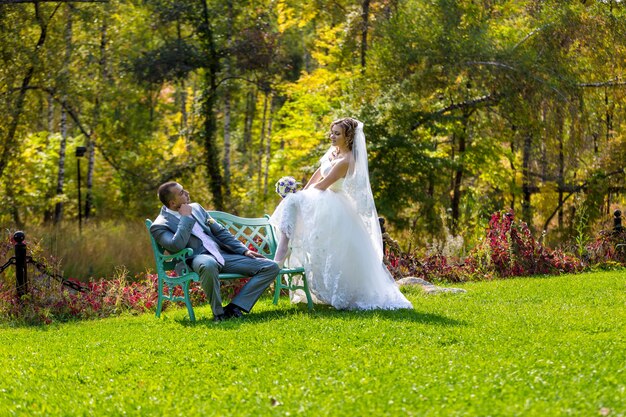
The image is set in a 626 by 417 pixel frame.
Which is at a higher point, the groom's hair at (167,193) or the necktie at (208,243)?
the groom's hair at (167,193)

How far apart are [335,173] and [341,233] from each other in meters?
0.64

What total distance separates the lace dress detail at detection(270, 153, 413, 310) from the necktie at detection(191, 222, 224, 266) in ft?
2.70

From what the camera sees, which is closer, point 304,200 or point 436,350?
point 436,350

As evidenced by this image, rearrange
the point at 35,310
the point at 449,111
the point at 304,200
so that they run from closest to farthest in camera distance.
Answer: the point at 304,200 → the point at 35,310 → the point at 449,111

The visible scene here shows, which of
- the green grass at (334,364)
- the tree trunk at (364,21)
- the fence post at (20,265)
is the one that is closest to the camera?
the green grass at (334,364)

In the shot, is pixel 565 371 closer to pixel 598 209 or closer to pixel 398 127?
pixel 398 127

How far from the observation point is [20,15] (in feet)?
52.0

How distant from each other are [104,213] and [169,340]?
16.2 metres

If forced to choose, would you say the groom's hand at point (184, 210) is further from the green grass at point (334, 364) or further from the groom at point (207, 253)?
the green grass at point (334, 364)

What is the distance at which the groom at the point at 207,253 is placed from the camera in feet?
27.0

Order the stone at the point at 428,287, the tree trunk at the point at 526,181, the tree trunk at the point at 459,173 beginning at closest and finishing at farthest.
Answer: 1. the stone at the point at 428,287
2. the tree trunk at the point at 459,173
3. the tree trunk at the point at 526,181

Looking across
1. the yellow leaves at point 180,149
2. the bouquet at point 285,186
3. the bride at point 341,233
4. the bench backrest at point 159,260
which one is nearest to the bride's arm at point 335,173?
the bride at point 341,233

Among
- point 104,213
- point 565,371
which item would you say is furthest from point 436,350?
point 104,213

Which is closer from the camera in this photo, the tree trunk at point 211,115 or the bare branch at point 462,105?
the bare branch at point 462,105
